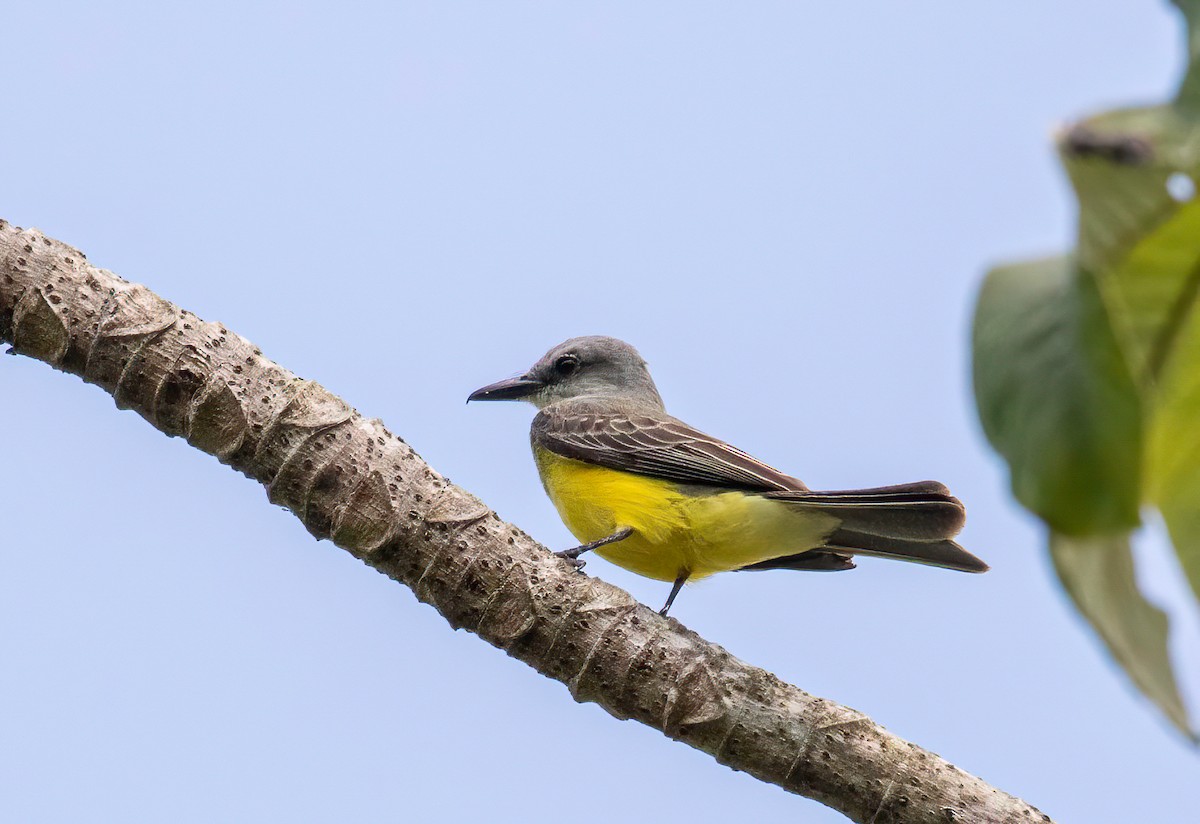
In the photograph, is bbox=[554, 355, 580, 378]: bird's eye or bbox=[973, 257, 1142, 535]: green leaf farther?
bbox=[554, 355, 580, 378]: bird's eye

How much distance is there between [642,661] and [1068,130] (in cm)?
375

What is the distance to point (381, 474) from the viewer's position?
4395mm

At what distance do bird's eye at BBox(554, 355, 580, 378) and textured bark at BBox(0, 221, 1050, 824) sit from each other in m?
3.52

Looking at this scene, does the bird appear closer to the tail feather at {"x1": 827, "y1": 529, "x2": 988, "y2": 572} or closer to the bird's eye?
the tail feather at {"x1": 827, "y1": 529, "x2": 988, "y2": 572}

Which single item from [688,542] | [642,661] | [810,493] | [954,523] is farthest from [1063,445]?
[688,542]

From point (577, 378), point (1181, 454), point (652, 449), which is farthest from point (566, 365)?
point (1181, 454)

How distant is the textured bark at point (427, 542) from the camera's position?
429cm

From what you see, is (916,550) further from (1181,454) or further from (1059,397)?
(1059,397)

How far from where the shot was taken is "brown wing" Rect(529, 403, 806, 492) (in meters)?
5.99

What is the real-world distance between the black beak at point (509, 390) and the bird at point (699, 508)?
0.94 meters

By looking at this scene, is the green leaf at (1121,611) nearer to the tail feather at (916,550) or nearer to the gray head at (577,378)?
the tail feather at (916,550)

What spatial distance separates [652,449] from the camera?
245 inches

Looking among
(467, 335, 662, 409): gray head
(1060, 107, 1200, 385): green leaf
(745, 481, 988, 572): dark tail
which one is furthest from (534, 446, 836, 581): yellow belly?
(1060, 107, 1200, 385): green leaf

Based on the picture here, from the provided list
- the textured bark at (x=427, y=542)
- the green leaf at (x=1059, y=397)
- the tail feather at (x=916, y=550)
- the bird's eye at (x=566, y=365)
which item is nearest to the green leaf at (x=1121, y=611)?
the green leaf at (x=1059, y=397)
